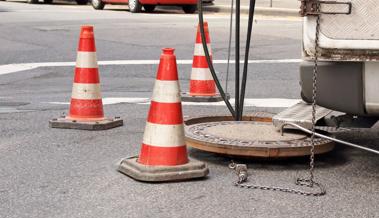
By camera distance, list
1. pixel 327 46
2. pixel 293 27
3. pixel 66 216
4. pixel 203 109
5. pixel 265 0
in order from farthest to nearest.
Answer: pixel 265 0 → pixel 293 27 → pixel 203 109 → pixel 327 46 → pixel 66 216

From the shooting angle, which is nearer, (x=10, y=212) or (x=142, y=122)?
(x=10, y=212)

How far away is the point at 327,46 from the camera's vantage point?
4922 millimetres

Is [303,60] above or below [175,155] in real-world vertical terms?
above

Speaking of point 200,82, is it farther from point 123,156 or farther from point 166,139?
point 166,139

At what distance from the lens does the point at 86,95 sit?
7.27m

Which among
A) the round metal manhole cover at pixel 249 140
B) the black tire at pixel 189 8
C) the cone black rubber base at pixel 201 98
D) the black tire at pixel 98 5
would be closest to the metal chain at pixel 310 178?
the round metal manhole cover at pixel 249 140

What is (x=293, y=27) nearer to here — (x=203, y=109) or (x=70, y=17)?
(x=70, y=17)

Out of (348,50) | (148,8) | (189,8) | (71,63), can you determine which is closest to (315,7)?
(348,50)

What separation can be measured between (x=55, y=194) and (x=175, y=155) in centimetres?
80

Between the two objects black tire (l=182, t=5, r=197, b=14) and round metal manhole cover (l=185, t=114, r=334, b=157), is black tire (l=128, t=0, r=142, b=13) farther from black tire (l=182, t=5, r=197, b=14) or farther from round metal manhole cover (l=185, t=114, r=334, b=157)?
round metal manhole cover (l=185, t=114, r=334, b=157)

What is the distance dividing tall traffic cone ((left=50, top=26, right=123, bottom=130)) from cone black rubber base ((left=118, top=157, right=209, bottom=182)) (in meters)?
1.78

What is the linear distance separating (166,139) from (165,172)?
23 centimetres

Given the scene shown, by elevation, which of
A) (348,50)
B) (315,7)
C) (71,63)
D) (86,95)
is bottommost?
(71,63)

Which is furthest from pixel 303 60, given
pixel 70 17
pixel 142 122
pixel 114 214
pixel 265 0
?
pixel 265 0
